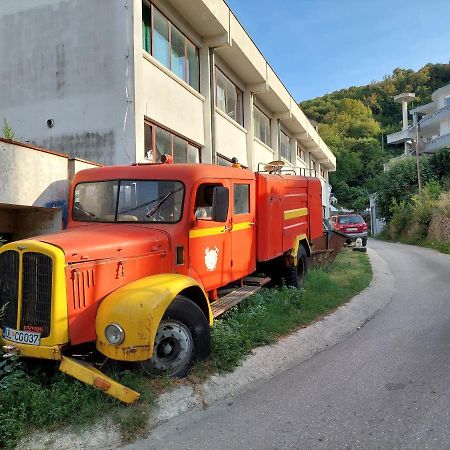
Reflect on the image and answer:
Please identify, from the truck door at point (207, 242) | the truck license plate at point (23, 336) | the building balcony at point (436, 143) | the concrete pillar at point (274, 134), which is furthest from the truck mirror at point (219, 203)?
the building balcony at point (436, 143)

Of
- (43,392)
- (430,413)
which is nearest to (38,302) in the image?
(43,392)

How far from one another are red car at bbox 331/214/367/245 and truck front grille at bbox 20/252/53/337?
18.3m

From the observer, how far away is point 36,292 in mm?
4199

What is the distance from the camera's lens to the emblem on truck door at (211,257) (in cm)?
592

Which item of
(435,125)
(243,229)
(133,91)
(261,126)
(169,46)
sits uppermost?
(435,125)

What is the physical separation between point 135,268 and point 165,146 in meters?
7.11

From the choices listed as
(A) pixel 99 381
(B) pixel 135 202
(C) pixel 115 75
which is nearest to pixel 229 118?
(C) pixel 115 75

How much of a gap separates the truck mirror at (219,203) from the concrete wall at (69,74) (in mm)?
4521

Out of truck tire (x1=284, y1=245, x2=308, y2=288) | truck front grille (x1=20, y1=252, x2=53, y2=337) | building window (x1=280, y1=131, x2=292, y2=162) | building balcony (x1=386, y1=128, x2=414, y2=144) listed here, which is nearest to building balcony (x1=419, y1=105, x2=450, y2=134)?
building balcony (x1=386, y1=128, x2=414, y2=144)

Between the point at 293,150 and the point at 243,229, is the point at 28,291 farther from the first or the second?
the point at 293,150

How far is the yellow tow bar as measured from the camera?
4.01 meters

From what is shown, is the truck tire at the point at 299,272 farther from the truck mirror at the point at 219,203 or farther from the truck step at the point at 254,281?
the truck mirror at the point at 219,203

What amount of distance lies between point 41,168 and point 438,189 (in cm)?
2616

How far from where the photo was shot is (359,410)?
13.6ft
